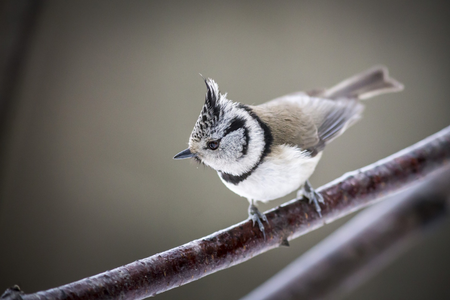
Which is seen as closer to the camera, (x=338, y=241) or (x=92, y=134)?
(x=338, y=241)

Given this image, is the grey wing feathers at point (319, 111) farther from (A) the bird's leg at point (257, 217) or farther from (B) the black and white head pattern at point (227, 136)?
(A) the bird's leg at point (257, 217)

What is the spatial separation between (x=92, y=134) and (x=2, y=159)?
18.7 inches

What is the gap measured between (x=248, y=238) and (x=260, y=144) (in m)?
0.30

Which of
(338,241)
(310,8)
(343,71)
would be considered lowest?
(338,241)

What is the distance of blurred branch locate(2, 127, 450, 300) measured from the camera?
0.90 meters

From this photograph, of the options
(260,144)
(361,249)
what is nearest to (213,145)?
(260,144)

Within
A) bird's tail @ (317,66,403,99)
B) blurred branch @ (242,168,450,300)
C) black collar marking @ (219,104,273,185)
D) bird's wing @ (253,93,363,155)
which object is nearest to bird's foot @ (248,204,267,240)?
black collar marking @ (219,104,273,185)

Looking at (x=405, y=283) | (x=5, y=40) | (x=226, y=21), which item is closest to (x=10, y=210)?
(x=5, y=40)

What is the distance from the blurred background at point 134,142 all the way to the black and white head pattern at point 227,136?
0.85 meters

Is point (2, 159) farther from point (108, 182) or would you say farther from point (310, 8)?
point (310, 8)

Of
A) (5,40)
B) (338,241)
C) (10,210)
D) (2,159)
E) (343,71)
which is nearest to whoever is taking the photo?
(5,40)

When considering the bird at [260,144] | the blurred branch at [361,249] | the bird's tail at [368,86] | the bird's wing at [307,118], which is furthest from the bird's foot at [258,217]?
the bird's tail at [368,86]

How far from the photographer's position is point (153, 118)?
85.0 inches

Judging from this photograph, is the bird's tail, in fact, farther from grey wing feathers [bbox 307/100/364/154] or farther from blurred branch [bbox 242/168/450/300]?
blurred branch [bbox 242/168/450/300]
